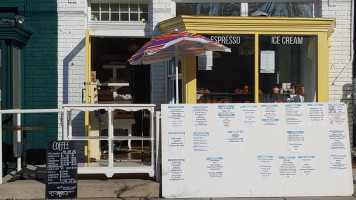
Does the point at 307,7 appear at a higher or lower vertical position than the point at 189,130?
higher

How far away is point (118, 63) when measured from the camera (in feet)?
37.3

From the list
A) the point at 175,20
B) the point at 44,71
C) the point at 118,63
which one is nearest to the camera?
the point at 175,20

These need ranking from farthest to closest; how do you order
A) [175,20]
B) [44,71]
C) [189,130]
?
[44,71] → [175,20] → [189,130]

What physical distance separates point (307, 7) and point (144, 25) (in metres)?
3.12

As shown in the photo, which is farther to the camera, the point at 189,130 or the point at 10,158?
the point at 10,158

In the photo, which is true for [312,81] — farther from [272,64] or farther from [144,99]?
[144,99]

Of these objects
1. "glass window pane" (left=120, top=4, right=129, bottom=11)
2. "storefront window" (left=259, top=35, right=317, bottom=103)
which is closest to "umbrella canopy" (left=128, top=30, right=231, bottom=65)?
"storefront window" (left=259, top=35, right=317, bottom=103)

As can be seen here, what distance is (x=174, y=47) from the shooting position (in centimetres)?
748

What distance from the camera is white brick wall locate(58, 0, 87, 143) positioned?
8.75m

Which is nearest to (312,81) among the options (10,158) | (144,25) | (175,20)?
(175,20)

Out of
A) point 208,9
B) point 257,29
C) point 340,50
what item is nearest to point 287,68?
point 257,29

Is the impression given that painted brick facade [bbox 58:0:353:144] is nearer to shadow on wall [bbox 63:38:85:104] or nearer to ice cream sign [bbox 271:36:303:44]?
shadow on wall [bbox 63:38:85:104]

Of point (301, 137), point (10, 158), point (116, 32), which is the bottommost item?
point (10, 158)

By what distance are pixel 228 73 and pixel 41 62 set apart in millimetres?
3444
